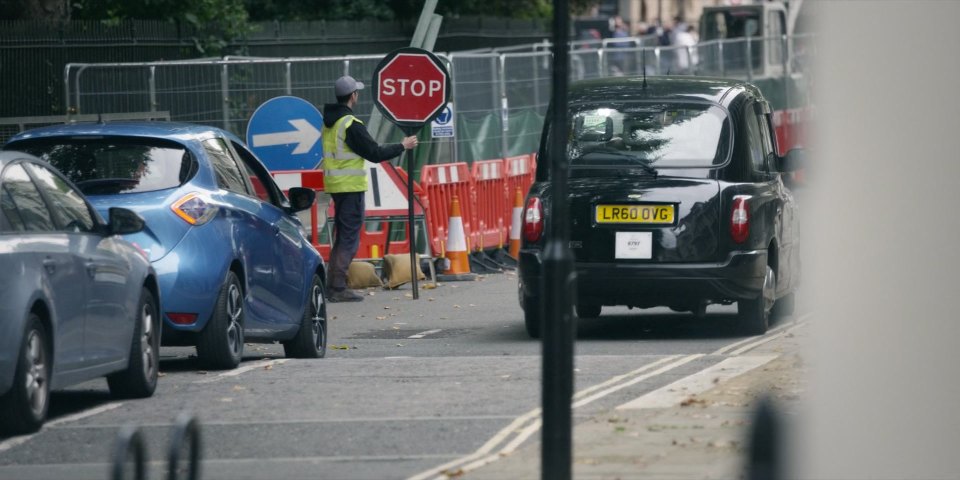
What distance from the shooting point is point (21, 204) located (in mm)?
9297

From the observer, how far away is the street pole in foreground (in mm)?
6496

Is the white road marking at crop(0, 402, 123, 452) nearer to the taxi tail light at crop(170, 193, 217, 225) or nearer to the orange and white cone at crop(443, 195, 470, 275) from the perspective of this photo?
the taxi tail light at crop(170, 193, 217, 225)

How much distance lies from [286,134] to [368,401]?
9903 mm

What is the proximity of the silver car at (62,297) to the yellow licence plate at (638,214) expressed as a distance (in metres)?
3.49

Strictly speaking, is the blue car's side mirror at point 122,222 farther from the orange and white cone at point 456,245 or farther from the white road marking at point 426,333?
the orange and white cone at point 456,245

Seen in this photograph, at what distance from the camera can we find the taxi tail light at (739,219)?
1322 centimetres

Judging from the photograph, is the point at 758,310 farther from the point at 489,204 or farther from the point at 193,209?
the point at 489,204

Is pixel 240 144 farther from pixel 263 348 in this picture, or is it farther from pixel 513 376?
pixel 513 376

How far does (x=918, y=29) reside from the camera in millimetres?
5406

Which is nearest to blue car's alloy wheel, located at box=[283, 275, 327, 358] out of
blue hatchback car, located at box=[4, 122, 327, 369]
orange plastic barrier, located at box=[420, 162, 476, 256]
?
blue hatchback car, located at box=[4, 122, 327, 369]

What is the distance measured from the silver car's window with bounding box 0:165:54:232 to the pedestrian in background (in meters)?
8.22

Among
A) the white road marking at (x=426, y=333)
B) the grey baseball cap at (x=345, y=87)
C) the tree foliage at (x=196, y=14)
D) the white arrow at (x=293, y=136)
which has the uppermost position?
the tree foliage at (x=196, y=14)

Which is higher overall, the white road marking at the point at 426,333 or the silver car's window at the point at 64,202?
the silver car's window at the point at 64,202

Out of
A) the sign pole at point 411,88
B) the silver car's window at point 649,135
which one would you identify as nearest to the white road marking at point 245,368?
the silver car's window at point 649,135
